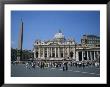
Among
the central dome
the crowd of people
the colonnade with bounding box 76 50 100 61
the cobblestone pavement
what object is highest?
the central dome

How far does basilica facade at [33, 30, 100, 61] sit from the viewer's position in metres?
2.94

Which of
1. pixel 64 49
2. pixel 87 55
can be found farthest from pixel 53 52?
pixel 87 55

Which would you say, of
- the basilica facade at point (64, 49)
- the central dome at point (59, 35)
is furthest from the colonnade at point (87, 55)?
the central dome at point (59, 35)

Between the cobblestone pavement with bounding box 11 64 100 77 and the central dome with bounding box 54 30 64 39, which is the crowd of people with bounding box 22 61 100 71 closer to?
the cobblestone pavement with bounding box 11 64 100 77

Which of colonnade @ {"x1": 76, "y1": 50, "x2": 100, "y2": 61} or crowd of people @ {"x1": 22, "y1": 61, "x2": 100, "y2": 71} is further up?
colonnade @ {"x1": 76, "y1": 50, "x2": 100, "y2": 61}

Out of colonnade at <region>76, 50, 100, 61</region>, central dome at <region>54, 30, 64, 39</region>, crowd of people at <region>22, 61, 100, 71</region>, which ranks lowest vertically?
crowd of people at <region>22, 61, 100, 71</region>

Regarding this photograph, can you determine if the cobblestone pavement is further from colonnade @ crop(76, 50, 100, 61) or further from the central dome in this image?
the central dome

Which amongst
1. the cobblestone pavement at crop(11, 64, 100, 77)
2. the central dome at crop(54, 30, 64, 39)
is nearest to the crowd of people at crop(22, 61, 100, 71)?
the cobblestone pavement at crop(11, 64, 100, 77)

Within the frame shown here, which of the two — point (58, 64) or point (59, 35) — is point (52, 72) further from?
point (59, 35)

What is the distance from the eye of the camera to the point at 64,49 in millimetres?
2953

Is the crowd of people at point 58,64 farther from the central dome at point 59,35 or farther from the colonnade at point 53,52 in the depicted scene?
the central dome at point 59,35

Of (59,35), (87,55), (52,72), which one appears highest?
(59,35)

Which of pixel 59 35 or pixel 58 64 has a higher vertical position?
pixel 59 35

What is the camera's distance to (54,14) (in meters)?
2.93
